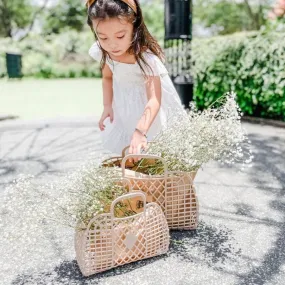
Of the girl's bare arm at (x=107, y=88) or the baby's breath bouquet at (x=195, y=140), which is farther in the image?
the girl's bare arm at (x=107, y=88)

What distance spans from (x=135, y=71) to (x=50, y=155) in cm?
209

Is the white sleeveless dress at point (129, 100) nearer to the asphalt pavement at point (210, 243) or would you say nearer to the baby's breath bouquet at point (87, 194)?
the asphalt pavement at point (210, 243)

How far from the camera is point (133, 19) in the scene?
1.97 metres

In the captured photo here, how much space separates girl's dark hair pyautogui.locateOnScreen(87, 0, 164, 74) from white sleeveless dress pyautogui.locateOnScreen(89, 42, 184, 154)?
88mm

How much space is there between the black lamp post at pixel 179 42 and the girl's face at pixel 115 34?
2438mm

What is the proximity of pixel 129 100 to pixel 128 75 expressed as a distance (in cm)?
16

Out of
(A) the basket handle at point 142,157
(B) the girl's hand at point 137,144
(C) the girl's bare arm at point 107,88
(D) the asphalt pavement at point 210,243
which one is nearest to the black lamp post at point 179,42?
(D) the asphalt pavement at point 210,243

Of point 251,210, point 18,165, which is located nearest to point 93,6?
point 251,210

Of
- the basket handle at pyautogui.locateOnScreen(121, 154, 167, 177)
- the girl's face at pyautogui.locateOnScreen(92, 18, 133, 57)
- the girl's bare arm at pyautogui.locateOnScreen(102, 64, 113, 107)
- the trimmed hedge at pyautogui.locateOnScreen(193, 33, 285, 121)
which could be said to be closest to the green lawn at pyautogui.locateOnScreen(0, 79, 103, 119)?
the trimmed hedge at pyautogui.locateOnScreen(193, 33, 285, 121)

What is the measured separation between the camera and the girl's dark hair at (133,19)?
73.4 inches

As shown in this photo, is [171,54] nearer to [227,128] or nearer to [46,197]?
[227,128]

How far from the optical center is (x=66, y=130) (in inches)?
203

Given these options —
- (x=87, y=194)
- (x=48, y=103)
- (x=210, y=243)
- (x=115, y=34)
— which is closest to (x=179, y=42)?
(x=115, y=34)

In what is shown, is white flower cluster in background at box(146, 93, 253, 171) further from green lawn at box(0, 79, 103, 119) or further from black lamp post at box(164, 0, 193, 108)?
green lawn at box(0, 79, 103, 119)
